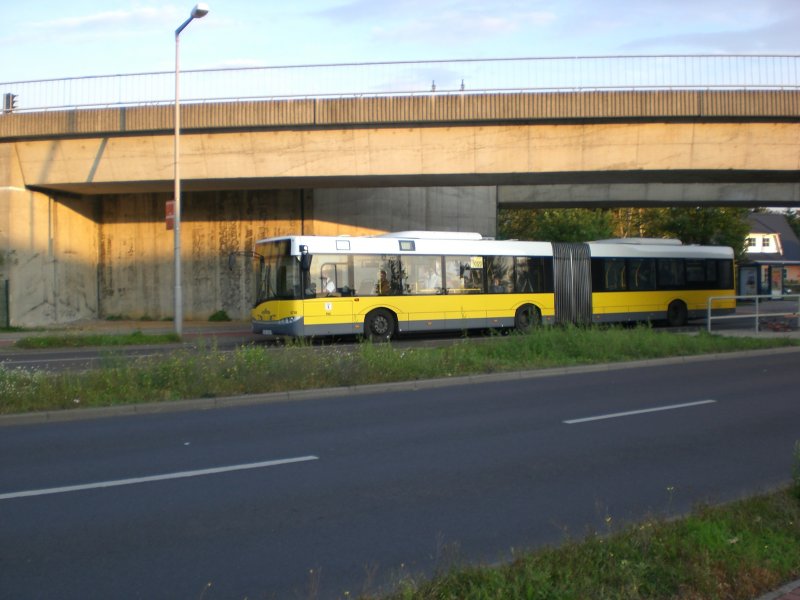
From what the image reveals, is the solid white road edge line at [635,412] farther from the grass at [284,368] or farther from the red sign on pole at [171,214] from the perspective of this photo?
the red sign on pole at [171,214]

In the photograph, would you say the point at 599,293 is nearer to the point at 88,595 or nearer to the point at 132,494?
the point at 132,494

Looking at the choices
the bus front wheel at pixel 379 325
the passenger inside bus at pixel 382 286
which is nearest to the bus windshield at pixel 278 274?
the bus front wheel at pixel 379 325

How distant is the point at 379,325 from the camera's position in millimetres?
22438

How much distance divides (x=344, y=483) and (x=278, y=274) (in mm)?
14734

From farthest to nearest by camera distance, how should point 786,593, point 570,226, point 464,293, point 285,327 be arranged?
point 570,226 → point 464,293 → point 285,327 → point 786,593

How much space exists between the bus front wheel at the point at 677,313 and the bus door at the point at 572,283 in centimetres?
380

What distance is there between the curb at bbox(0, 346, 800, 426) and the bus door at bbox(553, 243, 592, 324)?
8398mm

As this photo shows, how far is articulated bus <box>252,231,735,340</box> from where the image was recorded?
21.5m

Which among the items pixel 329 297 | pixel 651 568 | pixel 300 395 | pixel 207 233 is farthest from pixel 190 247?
pixel 651 568

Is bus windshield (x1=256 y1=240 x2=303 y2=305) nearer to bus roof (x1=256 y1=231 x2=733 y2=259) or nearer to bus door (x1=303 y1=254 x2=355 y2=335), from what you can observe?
bus roof (x1=256 y1=231 x2=733 y2=259)

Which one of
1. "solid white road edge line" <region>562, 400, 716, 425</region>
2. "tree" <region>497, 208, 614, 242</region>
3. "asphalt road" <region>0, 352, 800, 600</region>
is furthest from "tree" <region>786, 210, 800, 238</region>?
"solid white road edge line" <region>562, 400, 716, 425</region>

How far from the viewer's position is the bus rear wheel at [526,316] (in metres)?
24.7

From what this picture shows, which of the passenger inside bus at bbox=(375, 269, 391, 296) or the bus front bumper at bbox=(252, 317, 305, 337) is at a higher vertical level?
the passenger inside bus at bbox=(375, 269, 391, 296)

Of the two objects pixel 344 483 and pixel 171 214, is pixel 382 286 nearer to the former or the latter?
pixel 171 214
